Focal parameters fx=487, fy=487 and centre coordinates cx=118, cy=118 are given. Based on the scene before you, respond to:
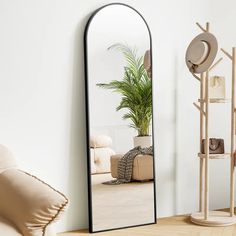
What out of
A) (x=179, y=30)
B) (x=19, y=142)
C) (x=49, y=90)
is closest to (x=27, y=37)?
(x=49, y=90)

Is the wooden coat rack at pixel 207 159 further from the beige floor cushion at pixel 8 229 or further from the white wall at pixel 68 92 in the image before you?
the beige floor cushion at pixel 8 229

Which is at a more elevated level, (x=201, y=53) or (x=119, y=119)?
(x=201, y=53)

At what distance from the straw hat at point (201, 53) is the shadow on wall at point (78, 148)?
813 mm

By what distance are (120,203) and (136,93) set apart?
841 millimetres

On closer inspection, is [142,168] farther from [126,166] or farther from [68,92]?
[68,92]

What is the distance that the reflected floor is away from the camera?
11.7ft

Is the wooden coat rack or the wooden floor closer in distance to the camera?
the wooden floor

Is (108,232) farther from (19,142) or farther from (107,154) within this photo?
(19,142)

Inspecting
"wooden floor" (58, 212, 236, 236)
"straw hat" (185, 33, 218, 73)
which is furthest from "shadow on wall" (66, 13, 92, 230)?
"straw hat" (185, 33, 218, 73)

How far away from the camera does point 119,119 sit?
365 centimetres

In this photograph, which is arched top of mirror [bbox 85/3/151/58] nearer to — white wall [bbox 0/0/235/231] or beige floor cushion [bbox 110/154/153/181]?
white wall [bbox 0/0/235/231]

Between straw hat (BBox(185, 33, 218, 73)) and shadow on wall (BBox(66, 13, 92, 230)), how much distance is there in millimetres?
813

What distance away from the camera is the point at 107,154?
11.8 ft

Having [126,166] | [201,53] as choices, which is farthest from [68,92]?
[201,53]
